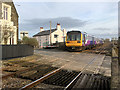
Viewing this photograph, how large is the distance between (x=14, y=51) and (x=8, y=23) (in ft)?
13.8

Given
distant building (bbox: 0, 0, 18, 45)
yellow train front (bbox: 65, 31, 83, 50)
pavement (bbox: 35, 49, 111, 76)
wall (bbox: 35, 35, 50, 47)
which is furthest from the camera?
wall (bbox: 35, 35, 50, 47)

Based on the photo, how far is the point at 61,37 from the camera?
→ 139 feet

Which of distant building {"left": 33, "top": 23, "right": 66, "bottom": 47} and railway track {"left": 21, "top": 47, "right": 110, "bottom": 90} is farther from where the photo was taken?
distant building {"left": 33, "top": 23, "right": 66, "bottom": 47}

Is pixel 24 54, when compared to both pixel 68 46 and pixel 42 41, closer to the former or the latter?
pixel 68 46

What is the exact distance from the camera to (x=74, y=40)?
17.0 metres

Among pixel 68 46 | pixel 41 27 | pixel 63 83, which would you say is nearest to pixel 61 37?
pixel 41 27

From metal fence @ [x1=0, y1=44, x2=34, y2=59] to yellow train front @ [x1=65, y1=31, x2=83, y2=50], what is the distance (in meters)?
7.19

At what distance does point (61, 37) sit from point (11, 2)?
2870cm

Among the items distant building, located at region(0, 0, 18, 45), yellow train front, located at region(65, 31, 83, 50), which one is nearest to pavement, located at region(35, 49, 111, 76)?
distant building, located at region(0, 0, 18, 45)

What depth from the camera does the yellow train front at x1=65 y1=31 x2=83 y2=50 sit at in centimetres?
1670

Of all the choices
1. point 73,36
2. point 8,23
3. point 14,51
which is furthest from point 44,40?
point 14,51

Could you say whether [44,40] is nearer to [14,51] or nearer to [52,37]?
[52,37]

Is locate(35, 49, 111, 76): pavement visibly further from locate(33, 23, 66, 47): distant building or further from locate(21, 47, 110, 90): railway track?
locate(33, 23, 66, 47): distant building

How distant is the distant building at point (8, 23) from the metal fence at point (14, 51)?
1593mm
